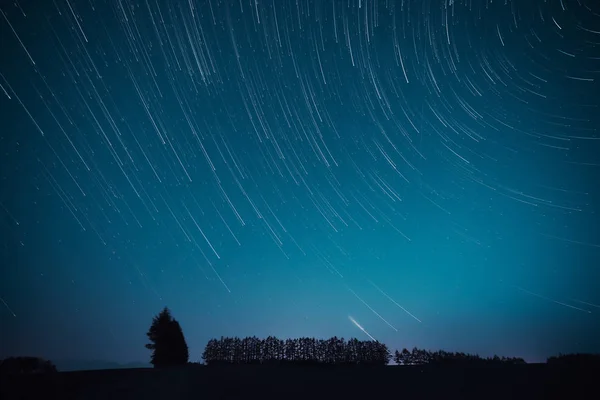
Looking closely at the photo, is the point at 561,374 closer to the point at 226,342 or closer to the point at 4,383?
the point at 4,383

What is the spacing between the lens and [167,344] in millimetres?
37312

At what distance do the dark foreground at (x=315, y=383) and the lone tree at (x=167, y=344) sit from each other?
31.3 feet

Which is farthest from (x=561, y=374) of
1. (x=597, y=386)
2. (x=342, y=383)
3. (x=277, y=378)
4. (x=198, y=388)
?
(x=198, y=388)

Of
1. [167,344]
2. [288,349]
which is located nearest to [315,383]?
[167,344]

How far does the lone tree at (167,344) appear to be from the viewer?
36.8 meters

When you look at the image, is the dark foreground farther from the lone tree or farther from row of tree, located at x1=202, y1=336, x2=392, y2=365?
row of tree, located at x1=202, y1=336, x2=392, y2=365

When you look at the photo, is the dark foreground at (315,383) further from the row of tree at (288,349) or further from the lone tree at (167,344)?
the row of tree at (288,349)

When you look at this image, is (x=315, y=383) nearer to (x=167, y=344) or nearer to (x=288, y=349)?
(x=167, y=344)

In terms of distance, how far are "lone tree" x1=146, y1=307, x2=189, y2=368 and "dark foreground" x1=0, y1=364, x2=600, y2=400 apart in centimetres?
955

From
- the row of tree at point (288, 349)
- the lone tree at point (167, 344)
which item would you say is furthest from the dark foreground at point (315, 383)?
the row of tree at point (288, 349)

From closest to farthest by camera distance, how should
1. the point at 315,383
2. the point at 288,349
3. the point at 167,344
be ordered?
the point at 315,383 < the point at 167,344 < the point at 288,349

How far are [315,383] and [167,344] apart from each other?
19.0 metres

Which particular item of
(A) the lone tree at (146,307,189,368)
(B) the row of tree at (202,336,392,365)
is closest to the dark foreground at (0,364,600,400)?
(A) the lone tree at (146,307,189,368)

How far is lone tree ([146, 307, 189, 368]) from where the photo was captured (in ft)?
121
